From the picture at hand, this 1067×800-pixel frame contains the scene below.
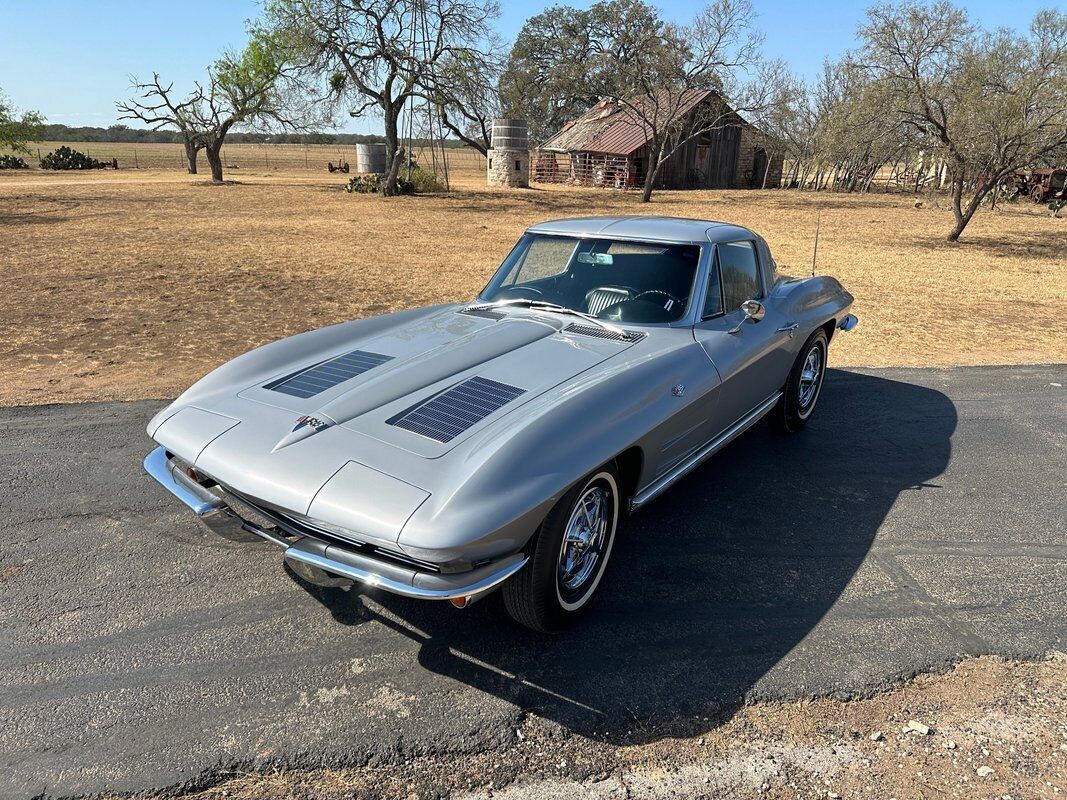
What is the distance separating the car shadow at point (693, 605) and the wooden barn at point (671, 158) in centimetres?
3602

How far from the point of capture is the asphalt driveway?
8.06ft

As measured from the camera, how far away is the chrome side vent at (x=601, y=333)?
3701 millimetres

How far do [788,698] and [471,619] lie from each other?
1317 millimetres

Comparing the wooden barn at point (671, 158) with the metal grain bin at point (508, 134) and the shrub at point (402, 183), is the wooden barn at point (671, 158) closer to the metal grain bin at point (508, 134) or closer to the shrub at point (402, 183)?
the metal grain bin at point (508, 134)

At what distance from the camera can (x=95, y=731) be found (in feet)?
7.91

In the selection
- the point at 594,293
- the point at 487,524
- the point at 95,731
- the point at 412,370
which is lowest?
the point at 95,731

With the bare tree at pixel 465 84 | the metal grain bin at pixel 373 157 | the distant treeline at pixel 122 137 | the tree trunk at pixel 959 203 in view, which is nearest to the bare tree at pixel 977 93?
the tree trunk at pixel 959 203

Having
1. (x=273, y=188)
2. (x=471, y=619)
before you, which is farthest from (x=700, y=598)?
(x=273, y=188)

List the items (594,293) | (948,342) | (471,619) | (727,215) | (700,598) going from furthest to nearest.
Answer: (727,215) → (948,342) → (594,293) → (700,598) → (471,619)

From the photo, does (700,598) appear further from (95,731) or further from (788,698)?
(95,731)

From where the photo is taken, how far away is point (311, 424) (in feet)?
9.20

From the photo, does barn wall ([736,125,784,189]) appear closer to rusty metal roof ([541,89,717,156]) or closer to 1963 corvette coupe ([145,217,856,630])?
rusty metal roof ([541,89,717,156])

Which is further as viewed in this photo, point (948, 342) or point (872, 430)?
point (948, 342)

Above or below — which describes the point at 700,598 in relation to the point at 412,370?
below
